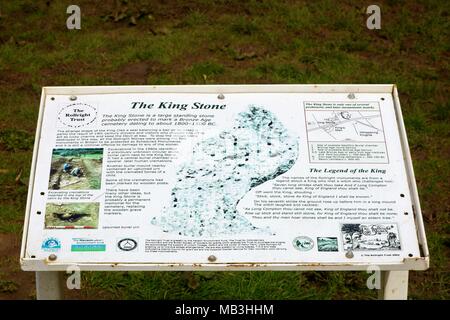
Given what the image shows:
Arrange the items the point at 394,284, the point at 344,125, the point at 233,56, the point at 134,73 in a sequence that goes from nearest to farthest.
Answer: the point at 394,284
the point at 344,125
the point at 134,73
the point at 233,56

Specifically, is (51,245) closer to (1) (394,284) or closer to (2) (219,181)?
(2) (219,181)

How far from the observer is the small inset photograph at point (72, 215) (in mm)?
3143

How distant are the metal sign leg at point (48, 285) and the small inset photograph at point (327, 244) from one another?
1.17 meters

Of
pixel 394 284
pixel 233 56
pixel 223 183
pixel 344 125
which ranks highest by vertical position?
pixel 233 56

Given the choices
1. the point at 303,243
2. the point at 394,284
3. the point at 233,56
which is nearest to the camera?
the point at 303,243

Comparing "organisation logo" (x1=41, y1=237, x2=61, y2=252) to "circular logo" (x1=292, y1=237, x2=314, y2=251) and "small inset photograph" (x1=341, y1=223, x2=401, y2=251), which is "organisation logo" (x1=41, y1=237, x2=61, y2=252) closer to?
"circular logo" (x1=292, y1=237, x2=314, y2=251)

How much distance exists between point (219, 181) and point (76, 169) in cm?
64

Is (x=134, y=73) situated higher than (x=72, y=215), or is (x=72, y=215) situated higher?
(x=134, y=73)

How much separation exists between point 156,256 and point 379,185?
3.34 ft

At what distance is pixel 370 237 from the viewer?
309 cm

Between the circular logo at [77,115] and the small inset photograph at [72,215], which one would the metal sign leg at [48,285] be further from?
the circular logo at [77,115]

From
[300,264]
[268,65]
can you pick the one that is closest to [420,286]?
[300,264]

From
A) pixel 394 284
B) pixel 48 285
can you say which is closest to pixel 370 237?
pixel 394 284

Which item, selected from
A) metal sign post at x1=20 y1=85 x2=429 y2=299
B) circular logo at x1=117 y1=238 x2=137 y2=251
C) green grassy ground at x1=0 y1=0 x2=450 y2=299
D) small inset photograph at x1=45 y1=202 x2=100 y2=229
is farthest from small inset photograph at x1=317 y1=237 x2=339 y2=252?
green grassy ground at x1=0 y1=0 x2=450 y2=299
